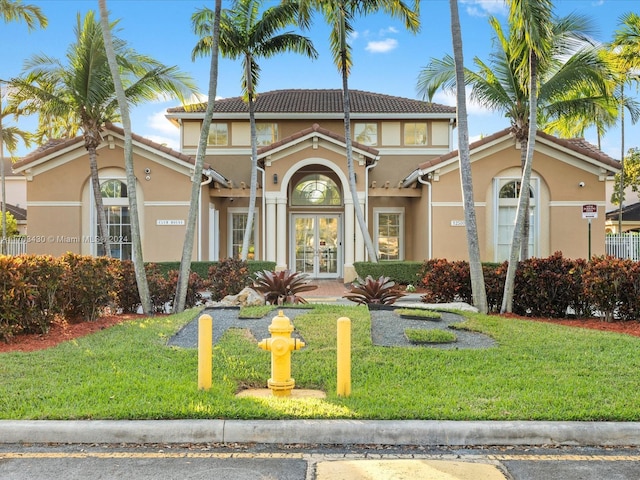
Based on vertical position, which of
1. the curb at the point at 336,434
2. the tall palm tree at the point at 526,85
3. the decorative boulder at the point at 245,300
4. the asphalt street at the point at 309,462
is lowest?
the asphalt street at the point at 309,462

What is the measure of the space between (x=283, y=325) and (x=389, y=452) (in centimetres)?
168

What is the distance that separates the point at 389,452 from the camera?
443 centimetres

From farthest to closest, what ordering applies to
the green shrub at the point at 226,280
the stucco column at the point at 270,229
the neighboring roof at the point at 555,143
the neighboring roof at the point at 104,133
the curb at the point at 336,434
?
the stucco column at the point at 270,229 < the neighboring roof at the point at 104,133 < the neighboring roof at the point at 555,143 < the green shrub at the point at 226,280 < the curb at the point at 336,434

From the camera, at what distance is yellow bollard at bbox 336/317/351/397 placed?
5.32 meters

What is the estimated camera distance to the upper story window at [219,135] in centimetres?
2248

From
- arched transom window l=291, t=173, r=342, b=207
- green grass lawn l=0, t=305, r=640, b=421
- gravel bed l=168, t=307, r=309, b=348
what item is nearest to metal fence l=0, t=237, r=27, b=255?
arched transom window l=291, t=173, r=342, b=207

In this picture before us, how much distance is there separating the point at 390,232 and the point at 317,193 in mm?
3510

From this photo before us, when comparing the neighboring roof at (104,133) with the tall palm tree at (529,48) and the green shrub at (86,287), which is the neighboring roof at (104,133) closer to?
the green shrub at (86,287)

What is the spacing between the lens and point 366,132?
73.9 feet

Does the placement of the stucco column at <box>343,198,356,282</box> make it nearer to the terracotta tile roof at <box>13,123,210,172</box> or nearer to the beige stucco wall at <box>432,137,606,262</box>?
the beige stucco wall at <box>432,137,606,262</box>

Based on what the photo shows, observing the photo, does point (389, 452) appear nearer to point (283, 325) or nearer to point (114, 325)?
point (283, 325)

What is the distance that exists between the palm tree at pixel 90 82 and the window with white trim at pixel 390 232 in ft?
32.3

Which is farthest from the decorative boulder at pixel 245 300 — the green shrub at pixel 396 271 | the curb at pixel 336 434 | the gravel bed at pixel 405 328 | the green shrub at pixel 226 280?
the green shrub at pixel 396 271

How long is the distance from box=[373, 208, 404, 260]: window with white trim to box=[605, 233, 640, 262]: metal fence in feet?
30.3
